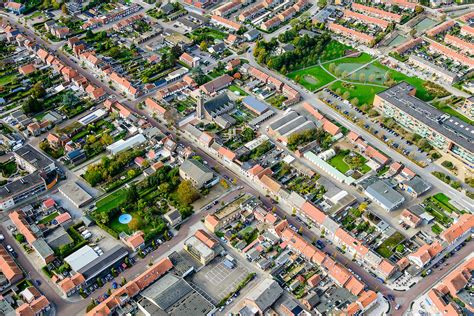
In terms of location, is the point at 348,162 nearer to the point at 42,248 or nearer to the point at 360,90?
the point at 360,90

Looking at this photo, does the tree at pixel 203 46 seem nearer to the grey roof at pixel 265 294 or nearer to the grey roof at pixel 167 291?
the grey roof at pixel 167 291

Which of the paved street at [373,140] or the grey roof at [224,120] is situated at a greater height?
the paved street at [373,140]

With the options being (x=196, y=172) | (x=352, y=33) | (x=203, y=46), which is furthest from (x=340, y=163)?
(x=352, y=33)

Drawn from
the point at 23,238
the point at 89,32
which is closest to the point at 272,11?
the point at 89,32

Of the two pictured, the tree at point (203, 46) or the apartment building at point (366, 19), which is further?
the apartment building at point (366, 19)

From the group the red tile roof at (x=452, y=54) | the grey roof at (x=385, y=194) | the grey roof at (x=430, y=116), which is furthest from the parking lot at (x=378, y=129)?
the red tile roof at (x=452, y=54)

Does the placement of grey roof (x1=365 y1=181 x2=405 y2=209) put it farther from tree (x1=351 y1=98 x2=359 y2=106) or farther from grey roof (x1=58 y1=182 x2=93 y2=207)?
grey roof (x1=58 y1=182 x2=93 y2=207)

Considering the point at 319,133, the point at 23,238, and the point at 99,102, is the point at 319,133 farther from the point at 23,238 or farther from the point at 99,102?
the point at 23,238
